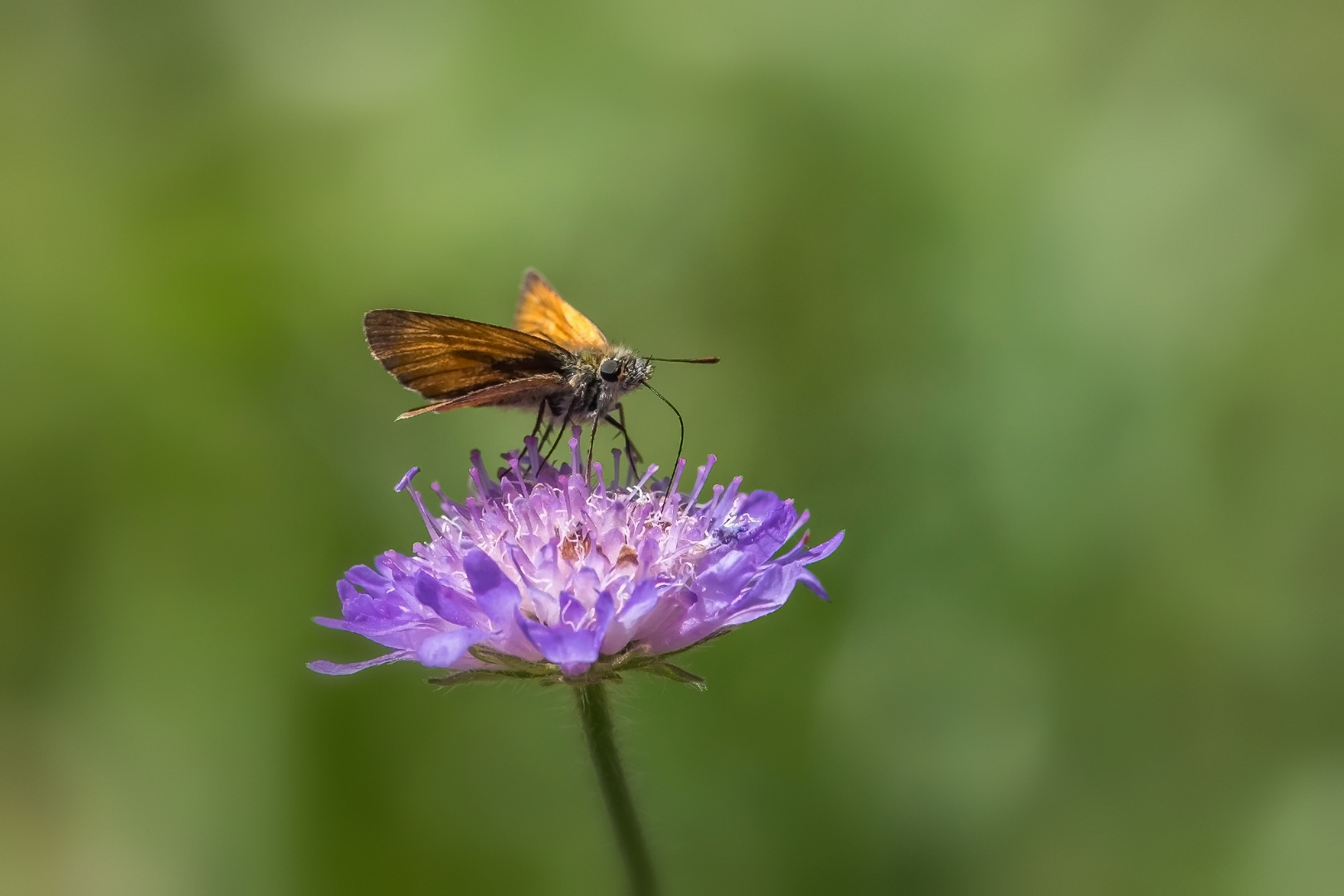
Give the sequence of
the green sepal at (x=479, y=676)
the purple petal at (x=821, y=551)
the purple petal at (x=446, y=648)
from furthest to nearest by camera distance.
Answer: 1. the purple petal at (x=821, y=551)
2. the green sepal at (x=479, y=676)
3. the purple petal at (x=446, y=648)

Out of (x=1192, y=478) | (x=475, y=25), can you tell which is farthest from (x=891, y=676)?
(x=475, y=25)

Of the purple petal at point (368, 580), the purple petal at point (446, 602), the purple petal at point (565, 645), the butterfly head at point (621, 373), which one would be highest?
the butterfly head at point (621, 373)

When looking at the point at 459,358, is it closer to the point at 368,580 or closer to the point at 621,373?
the point at 621,373

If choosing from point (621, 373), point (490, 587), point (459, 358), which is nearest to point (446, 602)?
point (490, 587)

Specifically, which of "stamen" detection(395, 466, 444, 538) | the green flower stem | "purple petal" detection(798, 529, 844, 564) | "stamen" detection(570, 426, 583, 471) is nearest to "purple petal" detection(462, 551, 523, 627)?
the green flower stem

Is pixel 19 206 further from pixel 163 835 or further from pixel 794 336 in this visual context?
pixel 794 336

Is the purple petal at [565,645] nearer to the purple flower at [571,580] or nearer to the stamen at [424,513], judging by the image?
the purple flower at [571,580]

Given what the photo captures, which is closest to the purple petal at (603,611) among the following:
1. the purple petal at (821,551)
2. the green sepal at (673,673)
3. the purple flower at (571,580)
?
the purple flower at (571,580)
